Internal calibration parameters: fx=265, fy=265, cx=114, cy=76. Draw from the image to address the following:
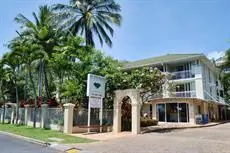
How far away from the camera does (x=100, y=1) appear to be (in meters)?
28.3

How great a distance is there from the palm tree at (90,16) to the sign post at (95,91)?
874 cm

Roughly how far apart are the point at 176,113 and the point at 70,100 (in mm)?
14856

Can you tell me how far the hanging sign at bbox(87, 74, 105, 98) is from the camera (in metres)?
19.1

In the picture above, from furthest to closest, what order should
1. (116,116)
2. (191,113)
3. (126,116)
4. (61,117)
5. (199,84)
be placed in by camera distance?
(199,84) < (191,113) < (126,116) < (61,117) < (116,116)

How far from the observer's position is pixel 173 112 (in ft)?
105

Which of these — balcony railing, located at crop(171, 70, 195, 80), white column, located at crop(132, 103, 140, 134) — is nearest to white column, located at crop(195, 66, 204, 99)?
balcony railing, located at crop(171, 70, 195, 80)

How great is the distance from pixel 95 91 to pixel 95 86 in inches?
14.6

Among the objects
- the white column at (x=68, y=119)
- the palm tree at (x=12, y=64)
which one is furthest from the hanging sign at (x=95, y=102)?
the palm tree at (x=12, y=64)

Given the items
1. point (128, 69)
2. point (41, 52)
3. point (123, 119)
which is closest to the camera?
point (123, 119)

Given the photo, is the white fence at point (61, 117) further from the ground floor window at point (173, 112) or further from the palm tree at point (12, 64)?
the ground floor window at point (173, 112)

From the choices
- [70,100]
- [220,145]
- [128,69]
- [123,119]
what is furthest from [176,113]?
[220,145]

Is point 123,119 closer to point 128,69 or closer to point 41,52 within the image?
point 41,52

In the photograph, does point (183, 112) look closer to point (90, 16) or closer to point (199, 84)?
point (199, 84)

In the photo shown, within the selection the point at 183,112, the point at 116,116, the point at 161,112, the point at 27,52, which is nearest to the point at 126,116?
the point at 116,116
